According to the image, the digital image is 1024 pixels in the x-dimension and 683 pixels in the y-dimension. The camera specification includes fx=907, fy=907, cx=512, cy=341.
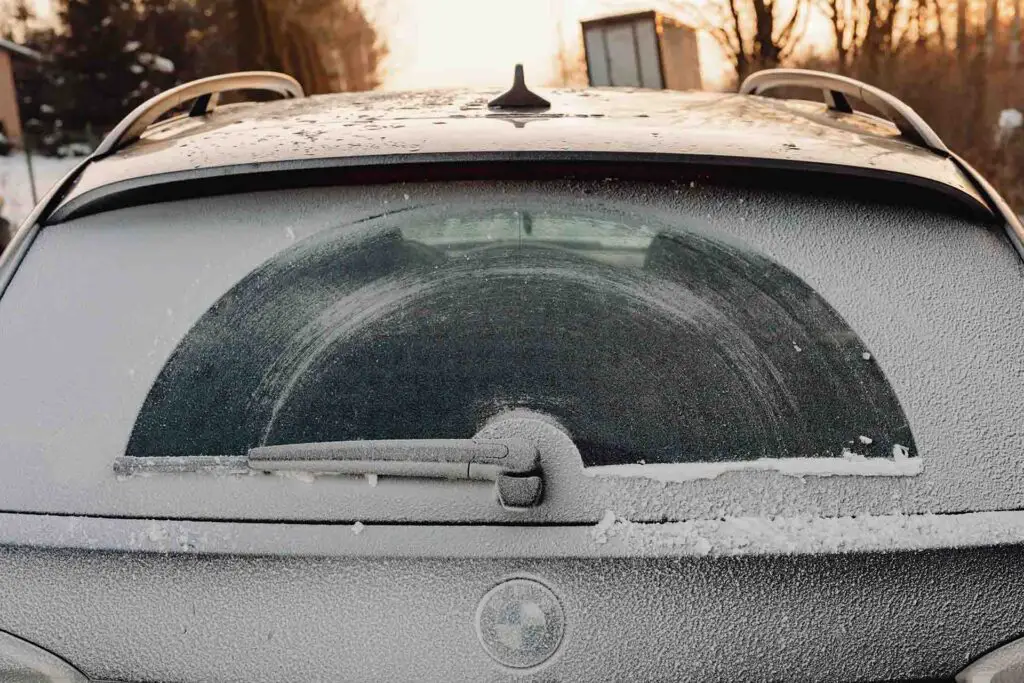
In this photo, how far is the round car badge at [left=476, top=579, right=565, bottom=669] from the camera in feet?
3.56

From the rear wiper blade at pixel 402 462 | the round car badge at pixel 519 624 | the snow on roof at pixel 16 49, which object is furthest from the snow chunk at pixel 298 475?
the snow on roof at pixel 16 49

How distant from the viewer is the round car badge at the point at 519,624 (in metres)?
1.08

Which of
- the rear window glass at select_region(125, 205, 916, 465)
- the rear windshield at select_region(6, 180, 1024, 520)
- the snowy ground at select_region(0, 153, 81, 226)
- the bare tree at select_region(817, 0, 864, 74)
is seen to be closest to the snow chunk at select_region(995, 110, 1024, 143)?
the bare tree at select_region(817, 0, 864, 74)

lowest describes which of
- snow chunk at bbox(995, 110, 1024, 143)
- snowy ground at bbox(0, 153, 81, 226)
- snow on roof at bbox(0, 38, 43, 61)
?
snow chunk at bbox(995, 110, 1024, 143)

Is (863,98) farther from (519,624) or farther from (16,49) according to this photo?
(16,49)

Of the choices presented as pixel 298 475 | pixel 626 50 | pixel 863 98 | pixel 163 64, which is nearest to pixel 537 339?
pixel 298 475

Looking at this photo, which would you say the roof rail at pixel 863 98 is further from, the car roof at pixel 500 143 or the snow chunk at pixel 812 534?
the snow chunk at pixel 812 534

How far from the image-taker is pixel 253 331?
50.4 inches

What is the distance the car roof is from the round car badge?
0.59 meters

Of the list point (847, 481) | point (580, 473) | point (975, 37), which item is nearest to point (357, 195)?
point (580, 473)

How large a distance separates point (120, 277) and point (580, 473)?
0.71 m

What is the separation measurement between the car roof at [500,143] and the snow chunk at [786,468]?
408 mm

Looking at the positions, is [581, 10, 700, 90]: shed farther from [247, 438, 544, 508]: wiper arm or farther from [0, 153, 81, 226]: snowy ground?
[0, 153, 81, 226]: snowy ground

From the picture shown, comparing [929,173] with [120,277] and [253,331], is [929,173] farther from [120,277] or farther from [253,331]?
[120,277]
